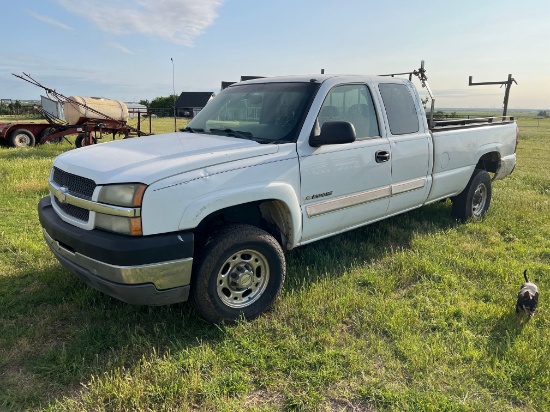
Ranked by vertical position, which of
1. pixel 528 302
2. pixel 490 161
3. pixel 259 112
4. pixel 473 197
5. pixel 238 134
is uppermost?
pixel 259 112

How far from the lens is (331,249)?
15.9 ft

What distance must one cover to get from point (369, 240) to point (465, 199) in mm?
1671

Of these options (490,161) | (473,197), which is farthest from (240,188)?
(490,161)

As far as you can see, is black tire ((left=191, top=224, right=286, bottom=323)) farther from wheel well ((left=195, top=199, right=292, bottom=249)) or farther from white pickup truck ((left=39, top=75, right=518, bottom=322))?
wheel well ((left=195, top=199, right=292, bottom=249))

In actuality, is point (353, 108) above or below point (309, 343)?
above

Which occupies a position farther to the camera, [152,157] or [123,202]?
[152,157]

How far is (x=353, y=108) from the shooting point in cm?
418

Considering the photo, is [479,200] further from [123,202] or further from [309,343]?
[123,202]

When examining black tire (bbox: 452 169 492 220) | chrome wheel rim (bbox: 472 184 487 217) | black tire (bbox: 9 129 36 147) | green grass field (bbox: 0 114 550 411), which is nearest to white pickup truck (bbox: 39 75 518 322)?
green grass field (bbox: 0 114 550 411)

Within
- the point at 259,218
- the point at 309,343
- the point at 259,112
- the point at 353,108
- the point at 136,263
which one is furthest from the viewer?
the point at 353,108

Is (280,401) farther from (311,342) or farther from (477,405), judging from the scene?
(477,405)

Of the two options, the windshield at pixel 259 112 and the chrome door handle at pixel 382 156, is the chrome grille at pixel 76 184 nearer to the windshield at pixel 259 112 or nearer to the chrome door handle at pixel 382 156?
the windshield at pixel 259 112

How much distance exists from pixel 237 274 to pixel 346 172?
1.38m

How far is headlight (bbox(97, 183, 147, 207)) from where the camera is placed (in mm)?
2701
